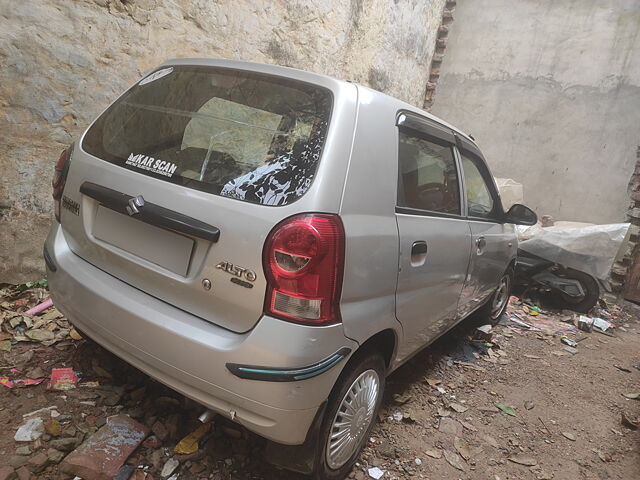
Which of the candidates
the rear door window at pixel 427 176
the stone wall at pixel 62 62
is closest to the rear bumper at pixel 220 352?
the rear door window at pixel 427 176

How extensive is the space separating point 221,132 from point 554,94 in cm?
747

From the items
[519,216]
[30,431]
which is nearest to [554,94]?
[519,216]

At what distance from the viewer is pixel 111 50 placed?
3.05 m

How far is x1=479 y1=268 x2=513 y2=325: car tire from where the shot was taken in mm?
3953

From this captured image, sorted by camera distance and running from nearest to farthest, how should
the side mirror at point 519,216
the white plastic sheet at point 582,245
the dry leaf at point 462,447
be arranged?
the dry leaf at point 462,447, the side mirror at point 519,216, the white plastic sheet at point 582,245

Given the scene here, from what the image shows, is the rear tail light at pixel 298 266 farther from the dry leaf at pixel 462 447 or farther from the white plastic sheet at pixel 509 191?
the white plastic sheet at pixel 509 191

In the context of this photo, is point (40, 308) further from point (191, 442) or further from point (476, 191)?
point (476, 191)

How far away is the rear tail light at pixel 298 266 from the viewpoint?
1.35m

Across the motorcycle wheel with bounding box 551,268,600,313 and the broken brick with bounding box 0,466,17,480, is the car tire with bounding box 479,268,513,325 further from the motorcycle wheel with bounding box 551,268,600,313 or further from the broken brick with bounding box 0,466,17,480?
the broken brick with bounding box 0,466,17,480

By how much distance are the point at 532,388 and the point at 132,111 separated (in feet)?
11.2

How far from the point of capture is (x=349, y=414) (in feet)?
5.83

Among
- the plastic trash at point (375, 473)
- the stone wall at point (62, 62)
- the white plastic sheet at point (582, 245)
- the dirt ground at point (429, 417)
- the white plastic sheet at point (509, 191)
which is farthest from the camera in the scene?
the white plastic sheet at point (509, 191)

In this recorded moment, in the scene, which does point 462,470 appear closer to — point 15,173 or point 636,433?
point 636,433

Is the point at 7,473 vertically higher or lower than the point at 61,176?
lower
